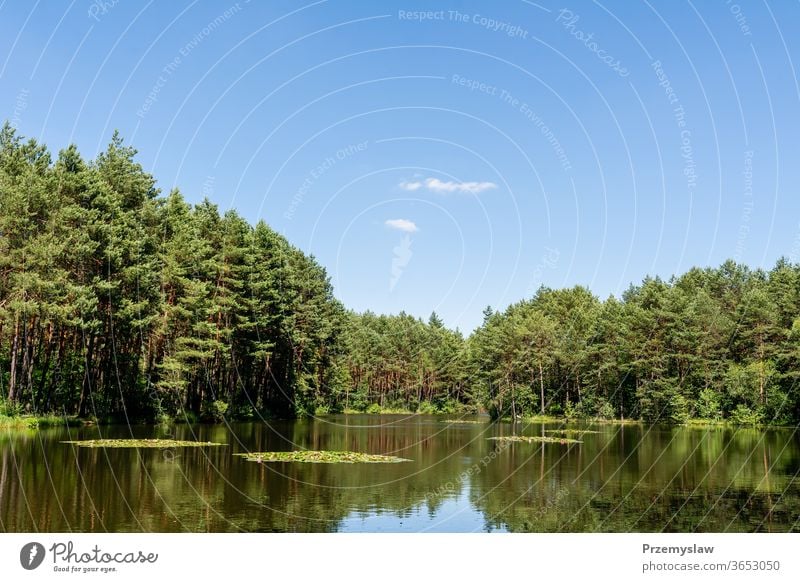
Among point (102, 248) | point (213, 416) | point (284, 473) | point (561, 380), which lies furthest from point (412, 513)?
point (561, 380)

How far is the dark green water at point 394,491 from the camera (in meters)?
22.6

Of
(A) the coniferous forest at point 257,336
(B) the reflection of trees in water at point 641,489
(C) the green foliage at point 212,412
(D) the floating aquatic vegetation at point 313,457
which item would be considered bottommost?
(B) the reflection of trees in water at point 641,489

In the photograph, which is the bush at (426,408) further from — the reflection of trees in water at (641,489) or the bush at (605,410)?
the reflection of trees in water at (641,489)

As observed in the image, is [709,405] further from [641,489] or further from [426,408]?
[641,489]

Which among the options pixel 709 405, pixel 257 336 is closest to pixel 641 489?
pixel 257 336

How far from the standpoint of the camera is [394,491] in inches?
1168

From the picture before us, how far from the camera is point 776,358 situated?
8838 centimetres

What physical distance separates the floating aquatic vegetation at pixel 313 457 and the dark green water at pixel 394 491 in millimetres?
1318

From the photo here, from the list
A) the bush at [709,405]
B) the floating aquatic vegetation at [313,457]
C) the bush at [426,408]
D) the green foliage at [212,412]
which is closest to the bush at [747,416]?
the bush at [709,405]

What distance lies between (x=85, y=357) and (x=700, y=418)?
73.3m

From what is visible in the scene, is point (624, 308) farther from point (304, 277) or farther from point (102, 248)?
point (102, 248)
